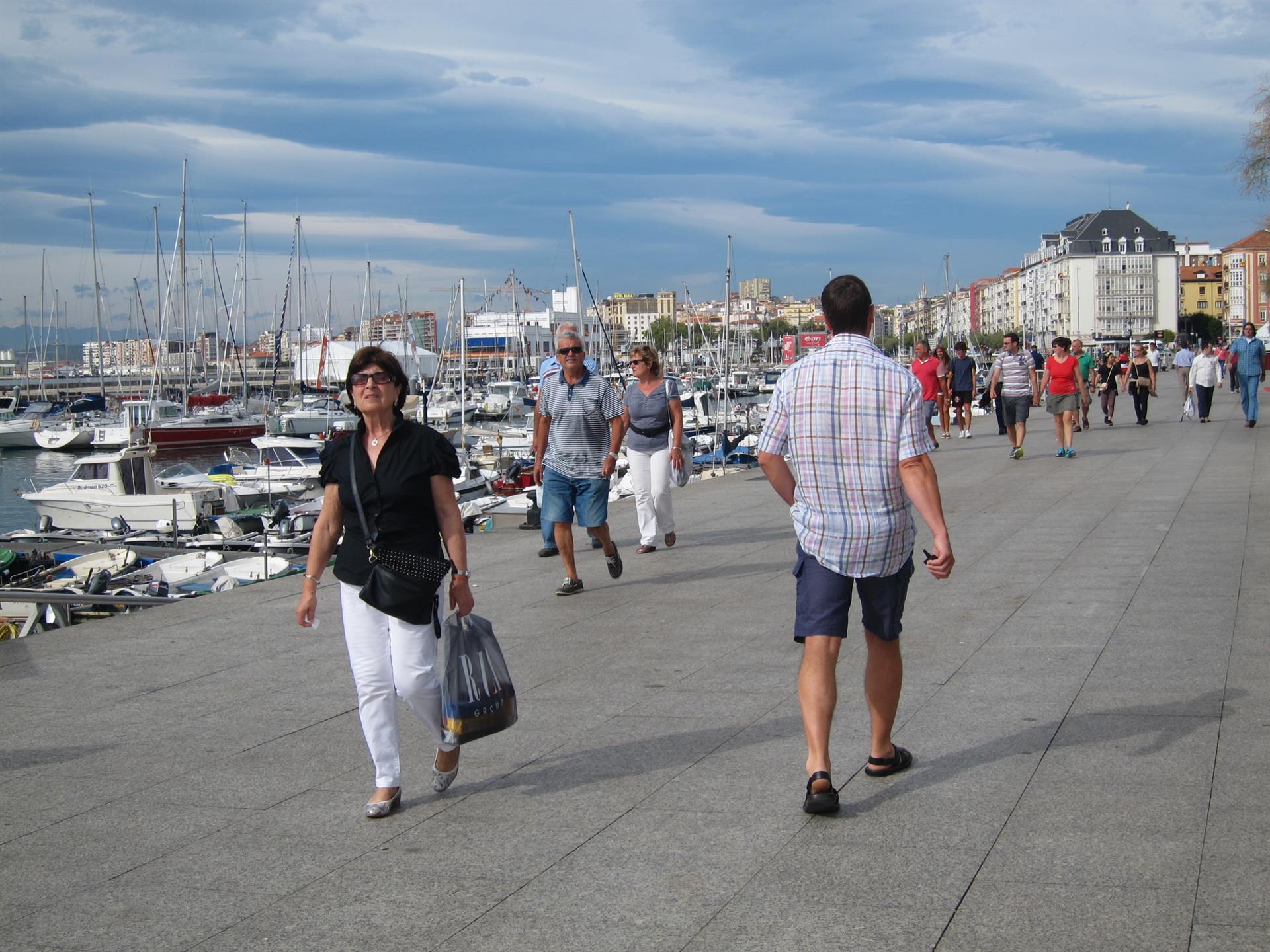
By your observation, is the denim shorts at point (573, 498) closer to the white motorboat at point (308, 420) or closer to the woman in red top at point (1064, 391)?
the woman in red top at point (1064, 391)

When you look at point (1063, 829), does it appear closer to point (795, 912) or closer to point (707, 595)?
point (795, 912)

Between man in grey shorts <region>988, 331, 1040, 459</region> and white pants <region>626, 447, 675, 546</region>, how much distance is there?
8.98 m

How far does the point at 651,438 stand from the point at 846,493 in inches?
248

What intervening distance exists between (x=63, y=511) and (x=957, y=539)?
24.4m

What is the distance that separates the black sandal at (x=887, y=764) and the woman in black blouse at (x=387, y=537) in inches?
60.9

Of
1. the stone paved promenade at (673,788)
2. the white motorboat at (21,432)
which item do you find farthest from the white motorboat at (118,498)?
the white motorboat at (21,432)

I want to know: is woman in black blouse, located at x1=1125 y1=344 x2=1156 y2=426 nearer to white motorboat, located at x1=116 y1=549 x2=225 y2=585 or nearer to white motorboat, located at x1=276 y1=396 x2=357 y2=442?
white motorboat, located at x1=116 y1=549 x2=225 y2=585

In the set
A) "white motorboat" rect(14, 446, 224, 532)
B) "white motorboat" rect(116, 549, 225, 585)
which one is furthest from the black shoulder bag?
"white motorboat" rect(14, 446, 224, 532)

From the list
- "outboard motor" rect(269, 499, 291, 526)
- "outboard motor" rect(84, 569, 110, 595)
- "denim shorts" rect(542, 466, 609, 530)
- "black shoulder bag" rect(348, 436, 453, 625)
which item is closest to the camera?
"black shoulder bag" rect(348, 436, 453, 625)

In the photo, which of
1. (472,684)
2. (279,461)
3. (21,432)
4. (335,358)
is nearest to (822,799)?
(472,684)

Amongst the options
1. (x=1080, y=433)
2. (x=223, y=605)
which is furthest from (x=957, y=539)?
(x=1080, y=433)

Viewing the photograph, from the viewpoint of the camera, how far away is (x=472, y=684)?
4508 millimetres

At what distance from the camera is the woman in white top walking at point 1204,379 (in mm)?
22734

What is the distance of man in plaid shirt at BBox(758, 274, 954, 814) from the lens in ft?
13.8
